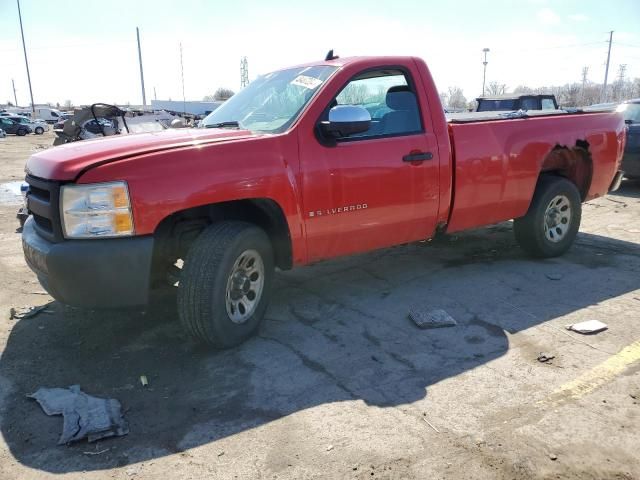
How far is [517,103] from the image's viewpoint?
14055mm

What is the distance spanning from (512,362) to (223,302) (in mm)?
1991

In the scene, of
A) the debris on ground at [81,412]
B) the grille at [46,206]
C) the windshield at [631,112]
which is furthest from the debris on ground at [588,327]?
the windshield at [631,112]

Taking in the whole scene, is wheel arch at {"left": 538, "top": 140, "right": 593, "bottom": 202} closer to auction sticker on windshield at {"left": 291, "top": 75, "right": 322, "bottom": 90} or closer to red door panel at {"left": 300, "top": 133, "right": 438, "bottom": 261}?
red door panel at {"left": 300, "top": 133, "right": 438, "bottom": 261}

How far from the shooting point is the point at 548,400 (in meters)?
3.17

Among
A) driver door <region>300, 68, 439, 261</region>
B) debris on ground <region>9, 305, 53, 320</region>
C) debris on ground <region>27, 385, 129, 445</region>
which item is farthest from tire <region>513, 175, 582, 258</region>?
debris on ground <region>9, 305, 53, 320</region>

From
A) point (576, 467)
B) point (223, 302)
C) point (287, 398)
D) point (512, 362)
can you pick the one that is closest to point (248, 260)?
point (223, 302)

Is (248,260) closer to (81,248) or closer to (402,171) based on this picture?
(81,248)

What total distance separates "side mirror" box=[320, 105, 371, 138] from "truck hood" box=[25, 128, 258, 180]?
0.60m

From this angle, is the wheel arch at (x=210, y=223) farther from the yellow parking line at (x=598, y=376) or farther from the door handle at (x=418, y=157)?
the yellow parking line at (x=598, y=376)

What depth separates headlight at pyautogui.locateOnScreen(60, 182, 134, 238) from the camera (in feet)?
10.4

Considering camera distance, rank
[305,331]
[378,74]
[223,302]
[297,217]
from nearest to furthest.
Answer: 1. [223,302]
2. [297,217]
3. [305,331]
4. [378,74]

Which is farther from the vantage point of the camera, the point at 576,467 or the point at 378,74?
the point at 378,74

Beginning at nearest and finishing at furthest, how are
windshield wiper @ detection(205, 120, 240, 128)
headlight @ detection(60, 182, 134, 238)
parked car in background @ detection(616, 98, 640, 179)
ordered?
headlight @ detection(60, 182, 134, 238) → windshield wiper @ detection(205, 120, 240, 128) → parked car in background @ detection(616, 98, 640, 179)

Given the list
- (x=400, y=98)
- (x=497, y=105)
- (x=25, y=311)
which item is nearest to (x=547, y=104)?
(x=497, y=105)
